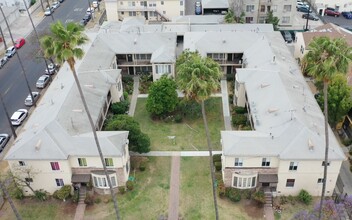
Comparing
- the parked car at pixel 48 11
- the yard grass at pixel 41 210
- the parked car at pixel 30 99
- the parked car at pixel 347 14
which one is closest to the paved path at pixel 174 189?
the yard grass at pixel 41 210

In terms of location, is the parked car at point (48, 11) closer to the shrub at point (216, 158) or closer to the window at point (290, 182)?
the shrub at point (216, 158)

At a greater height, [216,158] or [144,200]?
[216,158]

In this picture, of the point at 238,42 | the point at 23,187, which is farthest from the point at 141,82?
the point at 23,187

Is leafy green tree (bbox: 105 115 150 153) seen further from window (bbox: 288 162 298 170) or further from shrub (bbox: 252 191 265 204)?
window (bbox: 288 162 298 170)

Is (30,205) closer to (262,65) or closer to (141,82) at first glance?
(141,82)

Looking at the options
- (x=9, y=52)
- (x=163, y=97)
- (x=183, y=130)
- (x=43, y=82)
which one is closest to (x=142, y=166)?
(x=183, y=130)

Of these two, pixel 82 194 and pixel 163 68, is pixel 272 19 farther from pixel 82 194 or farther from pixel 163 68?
pixel 82 194
